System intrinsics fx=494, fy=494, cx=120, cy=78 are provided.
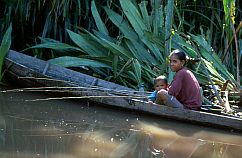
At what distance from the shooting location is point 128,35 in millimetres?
7125

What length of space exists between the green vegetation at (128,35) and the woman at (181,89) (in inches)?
26.3

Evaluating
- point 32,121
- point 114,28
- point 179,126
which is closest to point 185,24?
point 114,28

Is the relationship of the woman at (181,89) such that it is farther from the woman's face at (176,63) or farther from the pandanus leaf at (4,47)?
the pandanus leaf at (4,47)

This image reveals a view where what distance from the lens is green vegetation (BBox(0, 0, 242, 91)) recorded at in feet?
21.8

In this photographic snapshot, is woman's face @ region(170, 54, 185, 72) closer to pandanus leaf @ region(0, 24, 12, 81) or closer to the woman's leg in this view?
the woman's leg

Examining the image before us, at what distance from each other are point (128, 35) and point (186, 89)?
6.46ft

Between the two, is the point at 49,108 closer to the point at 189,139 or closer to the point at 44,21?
the point at 189,139

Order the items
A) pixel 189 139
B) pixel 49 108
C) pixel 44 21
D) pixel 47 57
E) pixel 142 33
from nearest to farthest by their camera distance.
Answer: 1. pixel 189 139
2. pixel 49 108
3. pixel 142 33
4. pixel 47 57
5. pixel 44 21

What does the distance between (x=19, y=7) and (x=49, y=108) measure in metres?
2.66

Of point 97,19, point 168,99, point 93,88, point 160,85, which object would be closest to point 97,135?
point 93,88

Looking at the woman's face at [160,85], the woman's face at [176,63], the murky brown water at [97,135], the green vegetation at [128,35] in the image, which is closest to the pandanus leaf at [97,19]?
the green vegetation at [128,35]

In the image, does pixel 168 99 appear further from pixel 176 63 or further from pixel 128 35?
pixel 128 35

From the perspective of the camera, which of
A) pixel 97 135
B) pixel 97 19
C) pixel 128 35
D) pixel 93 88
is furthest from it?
pixel 97 19

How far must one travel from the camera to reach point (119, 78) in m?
6.74
